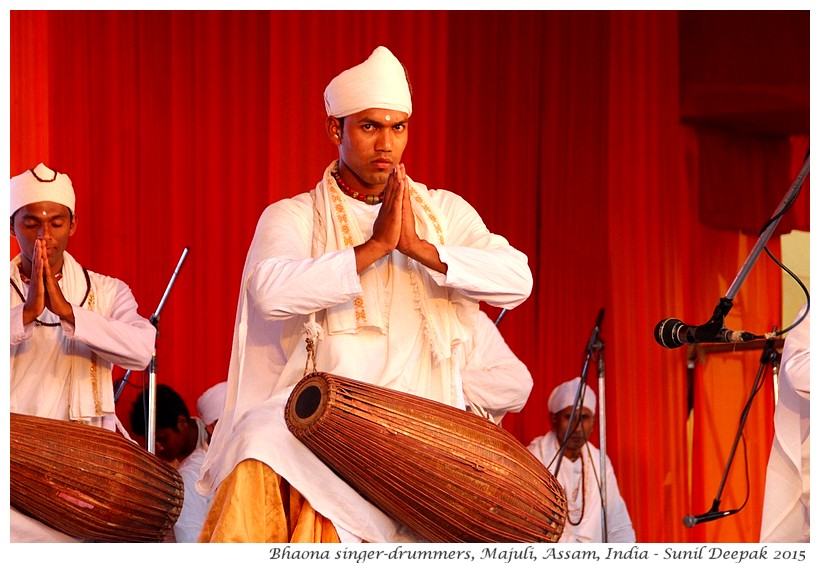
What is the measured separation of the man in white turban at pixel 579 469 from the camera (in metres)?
7.49

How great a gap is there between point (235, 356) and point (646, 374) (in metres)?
4.52

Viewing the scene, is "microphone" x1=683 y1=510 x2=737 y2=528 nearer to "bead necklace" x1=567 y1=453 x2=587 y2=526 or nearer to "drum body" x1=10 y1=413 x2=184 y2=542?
"drum body" x1=10 y1=413 x2=184 y2=542

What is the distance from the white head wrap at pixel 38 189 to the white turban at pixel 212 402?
2.02 meters

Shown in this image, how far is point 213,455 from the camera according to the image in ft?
12.7

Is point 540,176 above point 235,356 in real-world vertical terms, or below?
above

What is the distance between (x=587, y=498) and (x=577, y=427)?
0.41m

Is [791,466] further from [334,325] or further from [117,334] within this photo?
[117,334]

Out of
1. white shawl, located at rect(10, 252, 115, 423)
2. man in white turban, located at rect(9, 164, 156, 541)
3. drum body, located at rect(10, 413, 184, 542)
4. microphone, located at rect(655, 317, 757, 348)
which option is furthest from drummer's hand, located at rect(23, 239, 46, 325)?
microphone, located at rect(655, 317, 757, 348)

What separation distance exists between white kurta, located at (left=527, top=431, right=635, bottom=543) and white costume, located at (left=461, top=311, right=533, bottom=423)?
1.50 metres

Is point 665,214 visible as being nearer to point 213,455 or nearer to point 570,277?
point 570,277

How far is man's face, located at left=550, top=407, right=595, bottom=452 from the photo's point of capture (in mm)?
7613
